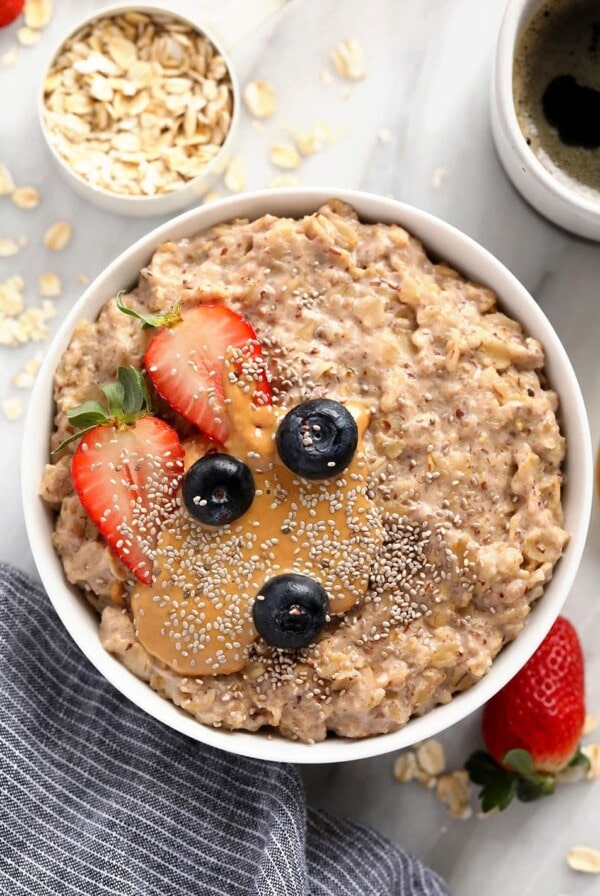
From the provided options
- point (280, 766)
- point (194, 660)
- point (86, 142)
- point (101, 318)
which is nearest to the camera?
point (194, 660)

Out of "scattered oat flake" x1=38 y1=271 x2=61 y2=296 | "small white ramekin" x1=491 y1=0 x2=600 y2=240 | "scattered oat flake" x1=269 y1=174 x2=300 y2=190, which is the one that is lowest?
"scattered oat flake" x1=38 y1=271 x2=61 y2=296

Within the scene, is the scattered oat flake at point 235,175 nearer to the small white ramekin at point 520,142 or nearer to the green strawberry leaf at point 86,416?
the small white ramekin at point 520,142

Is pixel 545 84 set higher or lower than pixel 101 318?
higher

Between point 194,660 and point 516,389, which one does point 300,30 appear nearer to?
point 516,389

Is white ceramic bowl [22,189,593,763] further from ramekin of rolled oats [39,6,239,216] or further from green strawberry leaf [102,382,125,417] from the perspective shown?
ramekin of rolled oats [39,6,239,216]

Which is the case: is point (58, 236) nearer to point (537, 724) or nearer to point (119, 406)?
point (119, 406)

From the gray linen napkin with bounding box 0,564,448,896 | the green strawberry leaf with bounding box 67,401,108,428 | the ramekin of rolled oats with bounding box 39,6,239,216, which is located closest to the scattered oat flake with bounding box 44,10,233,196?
the ramekin of rolled oats with bounding box 39,6,239,216

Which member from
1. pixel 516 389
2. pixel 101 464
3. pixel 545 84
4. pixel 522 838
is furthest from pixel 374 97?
pixel 522 838

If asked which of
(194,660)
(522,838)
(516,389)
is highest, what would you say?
(516,389)
